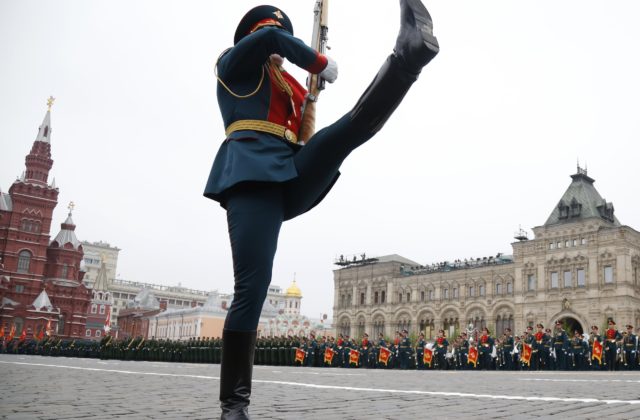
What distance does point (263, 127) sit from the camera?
2777mm

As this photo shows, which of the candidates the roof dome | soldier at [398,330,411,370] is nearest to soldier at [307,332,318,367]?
soldier at [398,330,411,370]

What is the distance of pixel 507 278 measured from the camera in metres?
53.8

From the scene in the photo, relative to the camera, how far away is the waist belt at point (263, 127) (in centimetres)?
277

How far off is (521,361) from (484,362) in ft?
5.66

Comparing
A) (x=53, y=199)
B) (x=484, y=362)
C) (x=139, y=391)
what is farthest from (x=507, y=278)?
(x=139, y=391)

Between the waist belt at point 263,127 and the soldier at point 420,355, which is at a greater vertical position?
the waist belt at point 263,127

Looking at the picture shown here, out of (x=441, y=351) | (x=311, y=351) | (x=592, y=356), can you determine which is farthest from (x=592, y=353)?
(x=311, y=351)

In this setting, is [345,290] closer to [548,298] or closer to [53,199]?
[548,298]

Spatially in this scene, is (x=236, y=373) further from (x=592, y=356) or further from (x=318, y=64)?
(x=592, y=356)

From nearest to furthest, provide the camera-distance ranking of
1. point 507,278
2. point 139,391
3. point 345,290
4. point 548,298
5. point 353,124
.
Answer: point 353,124, point 139,391, point 548,298, point 507,278, point 345,290

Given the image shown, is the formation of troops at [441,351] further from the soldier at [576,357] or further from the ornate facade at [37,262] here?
the ornate facade at [37,262]

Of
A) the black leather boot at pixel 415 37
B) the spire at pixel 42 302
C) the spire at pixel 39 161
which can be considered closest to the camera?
the black leather boot at pixel 415 37

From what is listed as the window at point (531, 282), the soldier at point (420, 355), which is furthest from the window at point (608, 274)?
the soldier at point (420, 355)

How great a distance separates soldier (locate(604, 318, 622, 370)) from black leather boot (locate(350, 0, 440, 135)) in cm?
1895
